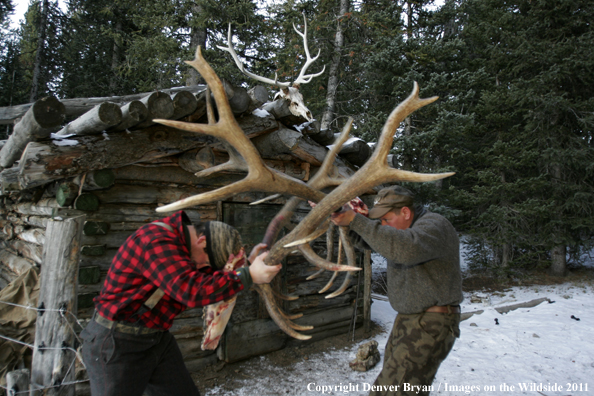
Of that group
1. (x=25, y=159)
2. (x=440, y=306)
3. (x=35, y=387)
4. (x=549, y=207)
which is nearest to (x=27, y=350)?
(x=35, y=387)

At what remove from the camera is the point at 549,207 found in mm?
10312

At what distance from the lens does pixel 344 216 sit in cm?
245

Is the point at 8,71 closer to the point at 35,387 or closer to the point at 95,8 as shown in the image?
the point at 95,8

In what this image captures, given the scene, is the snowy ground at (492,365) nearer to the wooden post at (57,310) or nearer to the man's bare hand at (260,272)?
the wooden post at (57,310)

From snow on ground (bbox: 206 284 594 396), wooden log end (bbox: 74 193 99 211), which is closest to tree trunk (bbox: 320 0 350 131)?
snow on ground (bbox: 206 284 594 396)

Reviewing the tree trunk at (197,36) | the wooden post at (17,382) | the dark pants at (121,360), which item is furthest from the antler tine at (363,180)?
the tree trunk at (197,36)

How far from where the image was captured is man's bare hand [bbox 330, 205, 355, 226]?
2449 mm

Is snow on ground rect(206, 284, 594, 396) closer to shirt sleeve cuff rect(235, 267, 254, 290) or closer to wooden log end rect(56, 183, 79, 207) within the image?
wooden log end rect(56, 183, 79, 207)

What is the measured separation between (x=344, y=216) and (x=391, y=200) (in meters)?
0.59

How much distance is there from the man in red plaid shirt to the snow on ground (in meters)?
2.74

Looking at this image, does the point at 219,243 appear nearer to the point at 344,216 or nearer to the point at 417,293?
the point at 344,216

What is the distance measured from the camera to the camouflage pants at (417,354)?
2.49 meters

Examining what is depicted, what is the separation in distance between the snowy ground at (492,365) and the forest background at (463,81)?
3.24 metres

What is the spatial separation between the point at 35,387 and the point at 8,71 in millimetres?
20066
